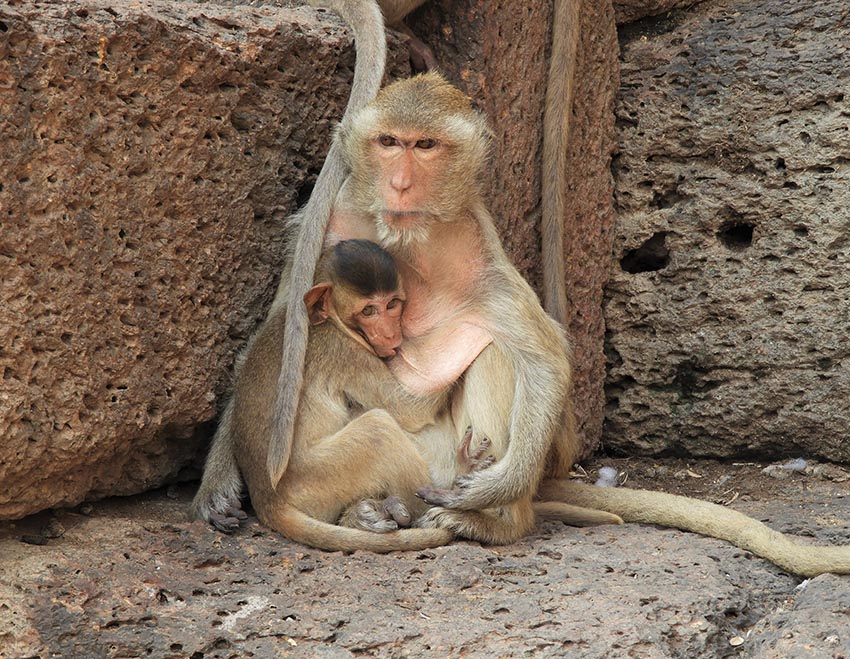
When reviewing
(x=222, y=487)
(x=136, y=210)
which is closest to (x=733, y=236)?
(x=222, y=487)

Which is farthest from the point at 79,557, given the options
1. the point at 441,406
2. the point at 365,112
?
the point at 365,112

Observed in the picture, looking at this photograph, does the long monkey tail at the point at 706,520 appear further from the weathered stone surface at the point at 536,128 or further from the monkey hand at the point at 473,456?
the weathered stone surface at the point at 536,128

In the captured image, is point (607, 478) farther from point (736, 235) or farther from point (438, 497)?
point (438, 497)

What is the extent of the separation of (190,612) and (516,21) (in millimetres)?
3192

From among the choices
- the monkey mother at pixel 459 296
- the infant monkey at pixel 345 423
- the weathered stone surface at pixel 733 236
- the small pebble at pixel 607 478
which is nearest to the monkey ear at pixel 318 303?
the infant monkey at pixel 345 423

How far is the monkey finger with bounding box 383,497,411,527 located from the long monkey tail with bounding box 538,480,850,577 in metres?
0.89

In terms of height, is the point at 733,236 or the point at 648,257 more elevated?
the point at 733,236

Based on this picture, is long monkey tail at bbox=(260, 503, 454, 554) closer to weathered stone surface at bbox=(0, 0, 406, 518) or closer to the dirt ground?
the dirt ground

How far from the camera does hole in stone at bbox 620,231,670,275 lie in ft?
22.0

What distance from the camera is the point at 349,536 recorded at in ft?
16.0

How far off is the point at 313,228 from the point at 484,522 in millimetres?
1336

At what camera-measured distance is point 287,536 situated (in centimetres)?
499

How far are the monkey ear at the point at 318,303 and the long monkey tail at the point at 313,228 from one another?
0.04 m

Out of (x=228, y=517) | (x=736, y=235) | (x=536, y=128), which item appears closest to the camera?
(x=228, y=517)
